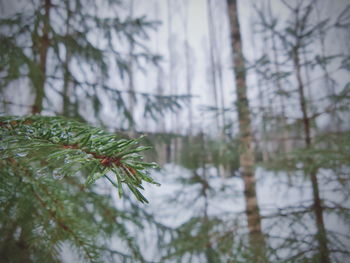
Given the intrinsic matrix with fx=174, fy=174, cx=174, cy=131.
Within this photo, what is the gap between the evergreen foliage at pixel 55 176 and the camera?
29 cm

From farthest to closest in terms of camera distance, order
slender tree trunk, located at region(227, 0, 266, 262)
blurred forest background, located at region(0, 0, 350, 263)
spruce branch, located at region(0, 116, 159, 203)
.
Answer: slender tree trunk, located at region(227, 0, 266, 262) < blurred forest background, located at region(0, 0, 350, 263) < spruce branch, located at region(0, 116, 159, 203)

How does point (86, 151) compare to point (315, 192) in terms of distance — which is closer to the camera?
point (86, 151)

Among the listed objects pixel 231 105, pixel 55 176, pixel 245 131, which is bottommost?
pixel 55 176

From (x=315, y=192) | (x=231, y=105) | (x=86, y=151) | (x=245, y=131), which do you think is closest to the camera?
(x=86, y=151)

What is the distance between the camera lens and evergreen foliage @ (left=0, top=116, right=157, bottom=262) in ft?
0.97

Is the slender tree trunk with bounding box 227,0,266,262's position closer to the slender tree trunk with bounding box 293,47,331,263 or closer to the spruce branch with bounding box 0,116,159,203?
the slender tree trunk with bounding box 293,47,331,263

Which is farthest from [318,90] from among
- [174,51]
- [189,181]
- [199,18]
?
[174,51]

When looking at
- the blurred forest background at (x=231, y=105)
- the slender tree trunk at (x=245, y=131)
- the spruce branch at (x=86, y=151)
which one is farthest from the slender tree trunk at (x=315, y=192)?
the spruce branch at (x=86, y=151)

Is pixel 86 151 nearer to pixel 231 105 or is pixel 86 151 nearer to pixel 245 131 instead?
pixel 231 105

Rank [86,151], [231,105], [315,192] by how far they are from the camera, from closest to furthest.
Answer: [86,151] → [315,192] → [231,105]

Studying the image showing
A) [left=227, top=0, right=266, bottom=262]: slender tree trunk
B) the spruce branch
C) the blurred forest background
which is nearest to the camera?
the spruce branch

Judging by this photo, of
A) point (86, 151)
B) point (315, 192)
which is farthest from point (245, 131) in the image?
point (86, 151)

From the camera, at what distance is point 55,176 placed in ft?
1.19

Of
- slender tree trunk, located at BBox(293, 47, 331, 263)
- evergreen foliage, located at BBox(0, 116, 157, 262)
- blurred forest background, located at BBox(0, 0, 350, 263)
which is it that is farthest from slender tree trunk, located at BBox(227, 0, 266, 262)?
evergreen foliage, located at BBox(0, 116, 157, 262)
